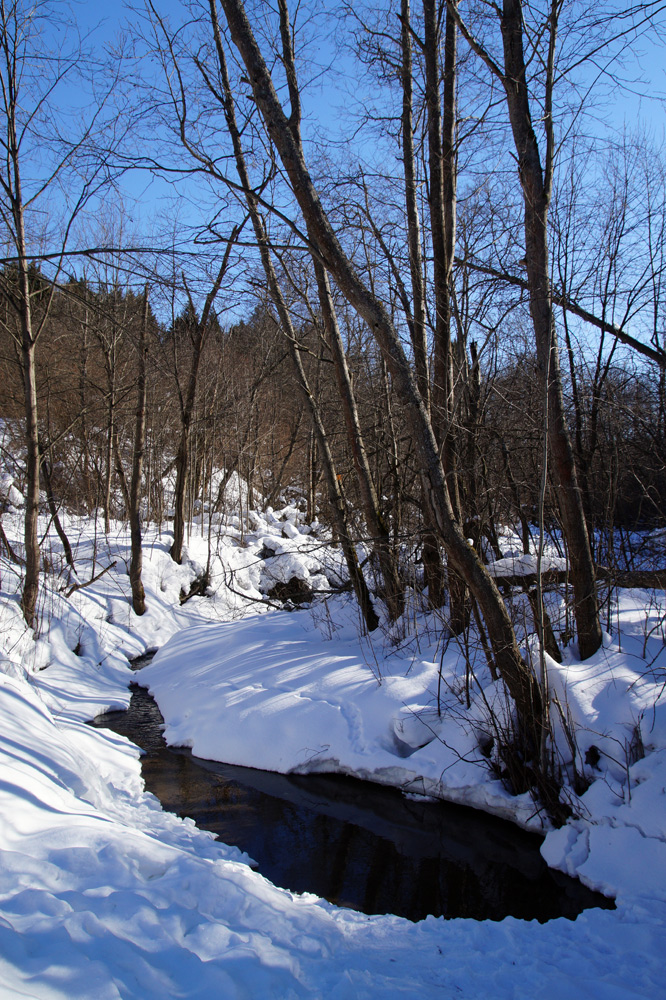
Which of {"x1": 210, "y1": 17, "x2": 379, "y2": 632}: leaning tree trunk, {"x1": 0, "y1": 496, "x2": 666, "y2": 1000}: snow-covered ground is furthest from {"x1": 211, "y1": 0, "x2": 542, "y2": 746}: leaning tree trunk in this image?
{"x1": 210, "y1": 17, "x2": 379, "y2": 632}: leaning tree trunk

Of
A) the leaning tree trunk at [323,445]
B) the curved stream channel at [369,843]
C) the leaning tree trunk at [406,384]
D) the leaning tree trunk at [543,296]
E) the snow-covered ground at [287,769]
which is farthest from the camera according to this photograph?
the leaning tree trunk at [323,445]

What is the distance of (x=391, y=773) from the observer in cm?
602

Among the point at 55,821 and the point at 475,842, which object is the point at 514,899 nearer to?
the point at 475,842

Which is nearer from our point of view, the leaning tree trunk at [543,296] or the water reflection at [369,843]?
the water reflection at [369,843]

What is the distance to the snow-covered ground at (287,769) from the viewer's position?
271 cm

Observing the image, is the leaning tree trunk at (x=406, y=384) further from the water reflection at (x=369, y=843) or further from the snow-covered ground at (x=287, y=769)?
the water reflection at (x=369, y=843)

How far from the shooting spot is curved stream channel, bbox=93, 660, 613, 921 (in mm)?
4285

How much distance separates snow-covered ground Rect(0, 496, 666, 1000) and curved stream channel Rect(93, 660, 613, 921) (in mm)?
Answer: 191

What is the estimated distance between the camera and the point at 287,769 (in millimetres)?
6434

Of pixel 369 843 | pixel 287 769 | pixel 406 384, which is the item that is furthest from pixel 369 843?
pixel 406 384

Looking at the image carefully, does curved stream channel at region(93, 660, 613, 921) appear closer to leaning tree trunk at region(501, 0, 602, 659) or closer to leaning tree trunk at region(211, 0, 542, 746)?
leaning tree trunk at region(211, 0, 542, 746)

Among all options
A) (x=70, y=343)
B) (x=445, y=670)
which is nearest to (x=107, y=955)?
(x=445, y=670)

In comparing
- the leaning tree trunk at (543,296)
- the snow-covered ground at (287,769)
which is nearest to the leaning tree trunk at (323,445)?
the snow-covered ground at (287,769)

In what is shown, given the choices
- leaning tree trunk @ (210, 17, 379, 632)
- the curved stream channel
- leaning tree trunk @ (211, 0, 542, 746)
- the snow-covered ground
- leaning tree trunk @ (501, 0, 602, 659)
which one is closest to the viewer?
the snow-covered ground
